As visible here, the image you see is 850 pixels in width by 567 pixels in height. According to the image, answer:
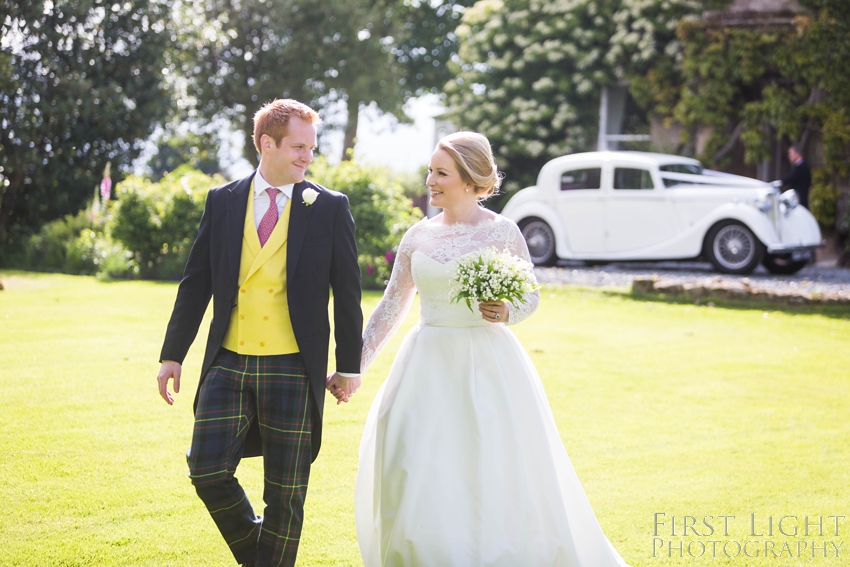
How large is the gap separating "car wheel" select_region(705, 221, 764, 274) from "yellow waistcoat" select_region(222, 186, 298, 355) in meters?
12.0

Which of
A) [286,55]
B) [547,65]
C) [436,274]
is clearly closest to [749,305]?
[436,274]

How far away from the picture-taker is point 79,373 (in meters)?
6.90

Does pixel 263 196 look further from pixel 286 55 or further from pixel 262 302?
pixel 286 55

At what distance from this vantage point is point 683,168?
50.8ft

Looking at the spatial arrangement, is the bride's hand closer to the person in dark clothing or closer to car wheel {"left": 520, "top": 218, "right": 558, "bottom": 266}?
car wheel {"left": 520, "top": 218, "right": 558, "bottom": 266}

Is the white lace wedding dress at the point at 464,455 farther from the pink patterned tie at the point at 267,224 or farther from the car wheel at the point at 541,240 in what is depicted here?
the car wheel at the point at 541,240

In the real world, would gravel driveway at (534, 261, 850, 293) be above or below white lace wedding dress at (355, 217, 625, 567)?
above

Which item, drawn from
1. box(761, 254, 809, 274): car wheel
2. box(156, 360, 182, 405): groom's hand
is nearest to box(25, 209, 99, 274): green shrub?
box(761, 254, 809, 274): car wheel

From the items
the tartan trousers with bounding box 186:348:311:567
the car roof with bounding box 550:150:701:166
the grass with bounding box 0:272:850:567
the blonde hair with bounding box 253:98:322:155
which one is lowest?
the grass with bounding box 0:272:850:567

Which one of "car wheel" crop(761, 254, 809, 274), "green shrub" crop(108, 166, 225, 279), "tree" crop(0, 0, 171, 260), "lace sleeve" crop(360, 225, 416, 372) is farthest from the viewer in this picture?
"tree" crop(0, 0, 171, 260)

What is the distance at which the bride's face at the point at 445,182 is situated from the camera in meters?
3.75

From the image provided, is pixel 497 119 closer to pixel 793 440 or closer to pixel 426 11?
pixel 426 11

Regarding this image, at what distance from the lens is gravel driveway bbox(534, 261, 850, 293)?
12.9 metres

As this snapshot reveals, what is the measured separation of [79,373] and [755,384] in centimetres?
559
